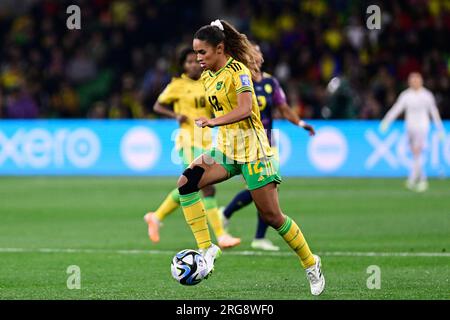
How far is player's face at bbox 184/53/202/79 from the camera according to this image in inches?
509

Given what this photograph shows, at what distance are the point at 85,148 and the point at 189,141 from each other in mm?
12304

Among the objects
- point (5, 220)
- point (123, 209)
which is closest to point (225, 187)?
point (123, 209)

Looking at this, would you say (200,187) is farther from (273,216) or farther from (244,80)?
(244,80)

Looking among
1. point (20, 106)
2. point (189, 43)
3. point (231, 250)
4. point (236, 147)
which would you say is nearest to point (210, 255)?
point (236, 147)

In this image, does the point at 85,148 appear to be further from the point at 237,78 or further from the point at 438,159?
the point at 237,78

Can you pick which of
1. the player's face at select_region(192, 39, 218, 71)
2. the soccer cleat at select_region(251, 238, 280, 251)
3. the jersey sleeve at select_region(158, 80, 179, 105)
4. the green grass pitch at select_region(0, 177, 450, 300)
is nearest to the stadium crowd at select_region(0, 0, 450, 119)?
the green grass pitch at select_region(0, 177, 450, 300)

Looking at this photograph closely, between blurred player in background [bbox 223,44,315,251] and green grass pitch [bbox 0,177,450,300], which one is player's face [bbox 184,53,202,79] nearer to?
blurred player in background [bbox 223,44,315,251]

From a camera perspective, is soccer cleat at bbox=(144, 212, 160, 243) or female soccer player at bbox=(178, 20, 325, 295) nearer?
female soccer player at bbox=(178, 20, 325, 295)

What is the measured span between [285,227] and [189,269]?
0.86 metres

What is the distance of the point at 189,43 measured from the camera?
28469 mm

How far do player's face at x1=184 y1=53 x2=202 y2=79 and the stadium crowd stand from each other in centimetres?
1299

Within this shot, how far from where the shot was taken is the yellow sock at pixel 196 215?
30.3 ft

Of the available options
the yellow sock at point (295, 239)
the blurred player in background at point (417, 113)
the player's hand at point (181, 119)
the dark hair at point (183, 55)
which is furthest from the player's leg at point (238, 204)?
the blurred player in background at point (417, 113)

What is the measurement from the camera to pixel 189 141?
1307 centimetres
